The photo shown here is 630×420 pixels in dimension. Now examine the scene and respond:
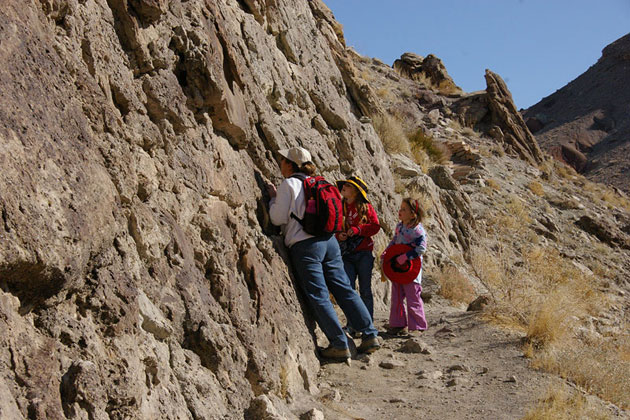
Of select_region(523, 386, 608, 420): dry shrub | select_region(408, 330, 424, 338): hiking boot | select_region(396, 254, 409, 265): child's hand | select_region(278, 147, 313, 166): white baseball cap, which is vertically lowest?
select_region(523, 386, 608, 420): dry shrub

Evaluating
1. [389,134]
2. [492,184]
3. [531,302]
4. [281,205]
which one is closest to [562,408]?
[281,205]

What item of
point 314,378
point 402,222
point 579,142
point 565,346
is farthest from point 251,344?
point 579,142

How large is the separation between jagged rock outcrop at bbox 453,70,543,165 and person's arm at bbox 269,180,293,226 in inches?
620

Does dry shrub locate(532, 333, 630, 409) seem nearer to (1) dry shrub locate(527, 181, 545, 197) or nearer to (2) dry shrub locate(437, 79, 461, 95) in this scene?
(1) dry shrub locate(527, 181, 545, 197)

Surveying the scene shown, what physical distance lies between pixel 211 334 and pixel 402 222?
334cm

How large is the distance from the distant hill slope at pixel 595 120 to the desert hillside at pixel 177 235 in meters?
26.0

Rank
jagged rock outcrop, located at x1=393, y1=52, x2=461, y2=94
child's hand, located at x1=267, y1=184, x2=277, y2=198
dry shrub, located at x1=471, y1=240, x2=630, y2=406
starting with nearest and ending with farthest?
dry shrub, located at x1=471, y1=240, x2=630, y2=406 < child's hand, located at x1=267, y1=184, x2=277, y2=198 < jagged rock outcrop, located at x1=393, y1=52, x2=461, y2=94

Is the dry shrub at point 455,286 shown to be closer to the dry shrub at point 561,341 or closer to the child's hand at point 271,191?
the dry shrub at point 561,341

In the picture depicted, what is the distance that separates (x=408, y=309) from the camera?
6.86m

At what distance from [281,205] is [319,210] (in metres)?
0.32

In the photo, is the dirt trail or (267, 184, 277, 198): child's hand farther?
(267, 184, 277, 198): child's hand

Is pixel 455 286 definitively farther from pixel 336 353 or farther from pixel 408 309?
pixel 336 353

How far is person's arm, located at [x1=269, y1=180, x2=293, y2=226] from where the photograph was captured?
5418 millimetres

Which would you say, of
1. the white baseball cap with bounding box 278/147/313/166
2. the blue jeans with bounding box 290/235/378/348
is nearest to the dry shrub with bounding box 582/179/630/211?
the blue jeans with bounding box 290/235/378/348
